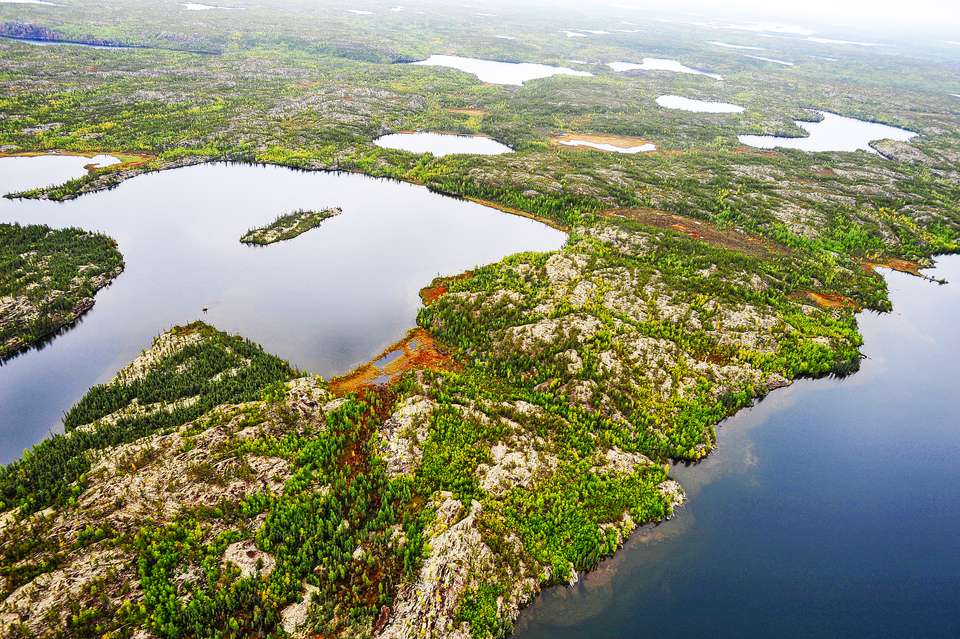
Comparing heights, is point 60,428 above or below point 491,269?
below

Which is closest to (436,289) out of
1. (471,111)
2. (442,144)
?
(442,144)

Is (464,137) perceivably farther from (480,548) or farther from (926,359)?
(480,548)

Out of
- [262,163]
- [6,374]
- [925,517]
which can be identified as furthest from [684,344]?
[262,163]

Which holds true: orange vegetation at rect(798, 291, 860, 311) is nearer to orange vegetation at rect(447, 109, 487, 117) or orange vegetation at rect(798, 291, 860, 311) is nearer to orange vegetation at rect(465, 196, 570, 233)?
orange vegetation at rect(465, 196, 570, 233)

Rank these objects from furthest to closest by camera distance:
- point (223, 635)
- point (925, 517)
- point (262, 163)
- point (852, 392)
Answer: point (262, 163) → point (852, 392) → point (925, 517) → point (223, 635)

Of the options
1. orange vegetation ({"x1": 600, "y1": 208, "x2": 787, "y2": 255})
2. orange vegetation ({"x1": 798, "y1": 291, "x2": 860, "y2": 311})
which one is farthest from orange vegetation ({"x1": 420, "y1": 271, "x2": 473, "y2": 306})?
orange vegetation ({"x1": 798, "y1": 291, "x2": 860, "y2": 311})
